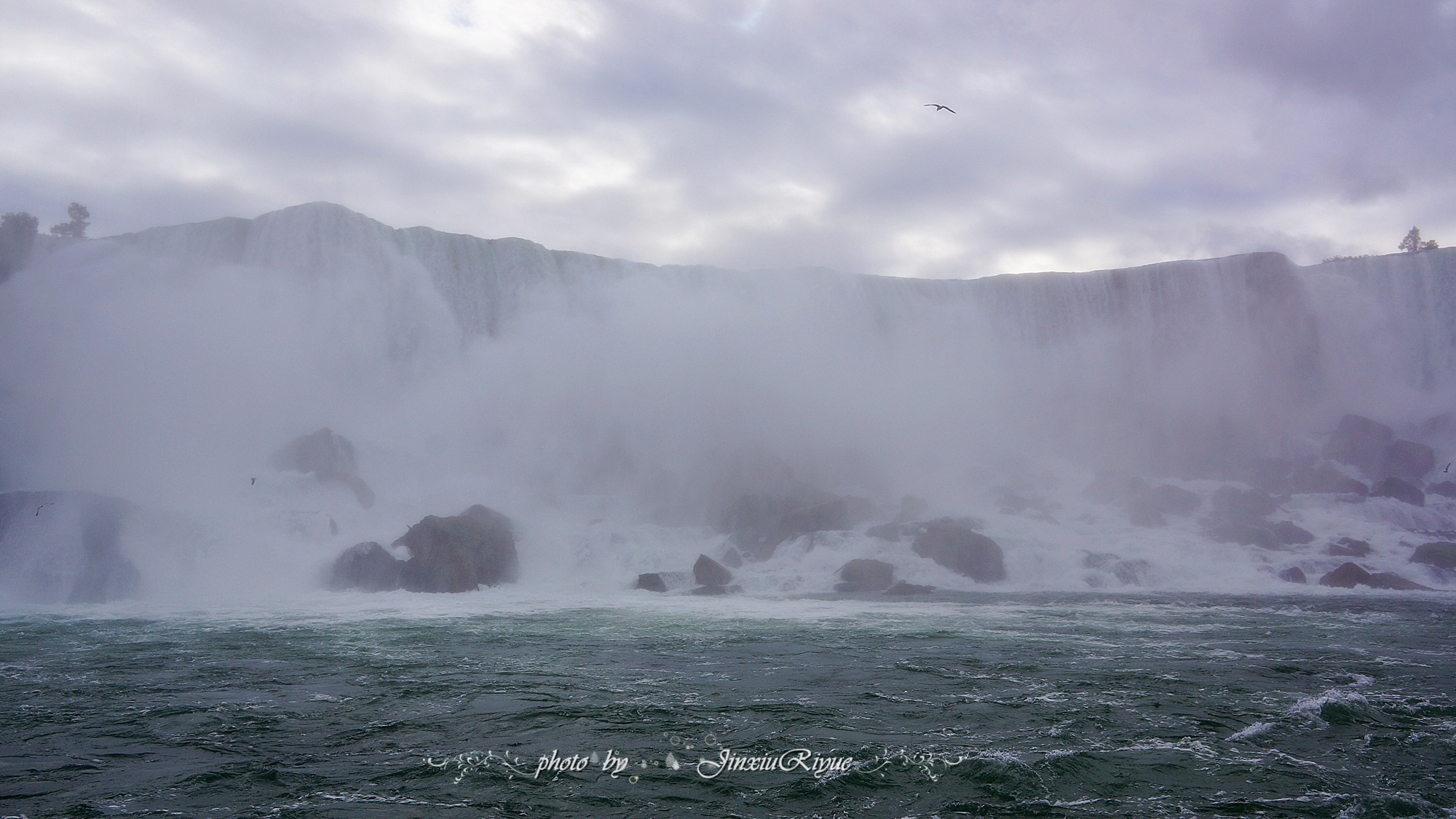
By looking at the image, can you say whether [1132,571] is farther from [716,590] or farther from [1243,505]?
[716,590]

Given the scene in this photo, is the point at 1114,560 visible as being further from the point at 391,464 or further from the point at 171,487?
the point at 171,487

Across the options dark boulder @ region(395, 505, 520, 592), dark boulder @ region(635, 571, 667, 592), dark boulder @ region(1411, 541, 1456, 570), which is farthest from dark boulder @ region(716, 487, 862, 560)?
dark boulder @ region(1411, 541, 1456, 570)

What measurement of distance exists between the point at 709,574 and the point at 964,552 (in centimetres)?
809

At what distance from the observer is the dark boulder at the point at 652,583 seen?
24453 mm

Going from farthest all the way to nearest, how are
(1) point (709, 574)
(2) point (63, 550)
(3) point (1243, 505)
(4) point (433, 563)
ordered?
1. (3) point (1243, 505)
2. (1) point (709, 574)
3. (4) point (433, 563)
4. (2) point (63, 550)

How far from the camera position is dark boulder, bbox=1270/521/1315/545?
28.4m

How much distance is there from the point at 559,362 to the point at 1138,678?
30.2 meters

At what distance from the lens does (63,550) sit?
826 inches

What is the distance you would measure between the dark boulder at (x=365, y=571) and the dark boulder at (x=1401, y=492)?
114 feet

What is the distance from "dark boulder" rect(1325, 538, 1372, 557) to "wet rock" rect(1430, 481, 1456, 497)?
822 cm

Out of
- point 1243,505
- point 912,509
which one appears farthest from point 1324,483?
point 912,509

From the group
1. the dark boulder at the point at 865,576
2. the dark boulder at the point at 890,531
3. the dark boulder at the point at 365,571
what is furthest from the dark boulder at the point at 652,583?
the dark boulder at the point at 890,531

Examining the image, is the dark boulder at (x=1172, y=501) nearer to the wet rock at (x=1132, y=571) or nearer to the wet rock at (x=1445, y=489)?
the wet rock at (x=1132, y=571)

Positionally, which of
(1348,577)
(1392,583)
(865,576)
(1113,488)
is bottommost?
Answer: (1392,583)
